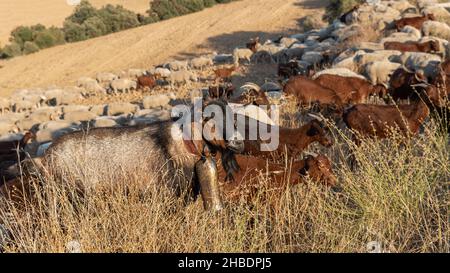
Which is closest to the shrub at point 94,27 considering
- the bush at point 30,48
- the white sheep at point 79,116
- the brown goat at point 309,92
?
the bush at point 30,48

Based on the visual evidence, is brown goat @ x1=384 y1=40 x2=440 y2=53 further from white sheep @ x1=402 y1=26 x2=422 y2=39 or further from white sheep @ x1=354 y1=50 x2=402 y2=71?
white sheep @ x1=402 y1=26 x2=422 y2=39

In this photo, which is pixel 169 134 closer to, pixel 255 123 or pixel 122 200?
pixel 122 200

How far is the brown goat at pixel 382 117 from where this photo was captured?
639 centimetres

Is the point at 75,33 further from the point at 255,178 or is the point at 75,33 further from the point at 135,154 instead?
the point at 255,178

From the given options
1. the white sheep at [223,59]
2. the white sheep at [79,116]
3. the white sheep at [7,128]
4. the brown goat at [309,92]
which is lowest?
the white sheep at [7,128]

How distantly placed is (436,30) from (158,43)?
76.3ft

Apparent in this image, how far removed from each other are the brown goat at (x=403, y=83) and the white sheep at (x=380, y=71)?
1296 millimetres

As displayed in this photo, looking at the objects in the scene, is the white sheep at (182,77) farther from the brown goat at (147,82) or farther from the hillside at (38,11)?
the hillside at (38,11)

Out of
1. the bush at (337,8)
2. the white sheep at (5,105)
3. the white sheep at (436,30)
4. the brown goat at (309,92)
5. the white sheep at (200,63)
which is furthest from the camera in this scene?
the bush at (337,8)

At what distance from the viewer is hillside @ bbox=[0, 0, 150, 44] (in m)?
61.9

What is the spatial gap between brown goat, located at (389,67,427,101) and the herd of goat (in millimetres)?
27

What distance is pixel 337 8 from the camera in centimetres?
3106
